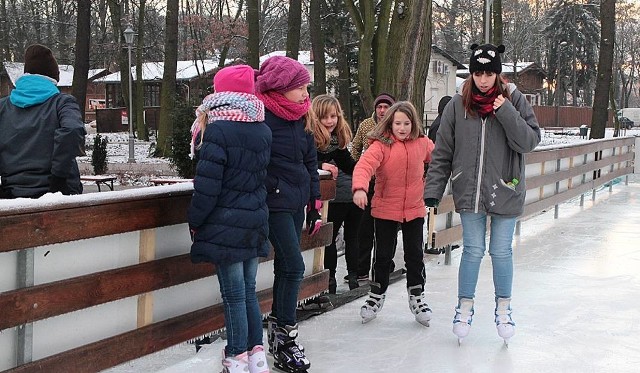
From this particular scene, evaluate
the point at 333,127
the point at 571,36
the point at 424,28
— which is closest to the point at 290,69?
the point at 333,127

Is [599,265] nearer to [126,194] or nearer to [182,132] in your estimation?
[126,194]

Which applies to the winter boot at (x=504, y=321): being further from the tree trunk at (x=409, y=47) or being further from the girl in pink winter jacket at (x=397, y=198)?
the tree trunk at (x=409, y=47)

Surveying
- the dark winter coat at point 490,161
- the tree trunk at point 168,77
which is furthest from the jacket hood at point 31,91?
the tree trunk at point 168,77

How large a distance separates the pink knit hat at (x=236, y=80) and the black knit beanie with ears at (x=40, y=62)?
4.96 ft

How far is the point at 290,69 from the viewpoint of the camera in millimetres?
4465

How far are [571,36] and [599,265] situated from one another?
210 ft

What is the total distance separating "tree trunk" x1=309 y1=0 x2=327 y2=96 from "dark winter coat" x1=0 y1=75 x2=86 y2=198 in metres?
18.2

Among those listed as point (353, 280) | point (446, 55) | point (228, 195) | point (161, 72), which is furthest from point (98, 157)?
point (446, 55)

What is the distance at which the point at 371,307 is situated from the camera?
5723 mm

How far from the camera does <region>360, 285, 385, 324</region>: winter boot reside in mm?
5688

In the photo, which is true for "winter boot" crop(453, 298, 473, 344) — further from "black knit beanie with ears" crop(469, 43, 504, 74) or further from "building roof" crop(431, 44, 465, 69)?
"building roof" crop(431, 44, 465, 69)

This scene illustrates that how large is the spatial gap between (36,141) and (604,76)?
62.1 feet

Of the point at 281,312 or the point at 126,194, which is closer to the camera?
the point at 126,194

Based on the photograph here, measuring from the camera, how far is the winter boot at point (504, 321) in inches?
201
